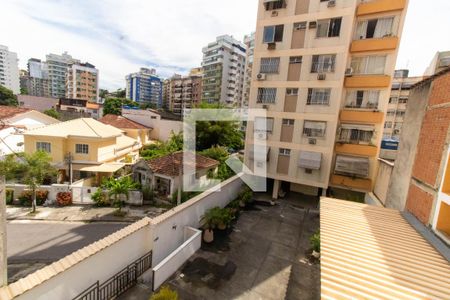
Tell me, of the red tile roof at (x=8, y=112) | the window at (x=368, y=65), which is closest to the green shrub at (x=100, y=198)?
the window at (x=368, y=65)

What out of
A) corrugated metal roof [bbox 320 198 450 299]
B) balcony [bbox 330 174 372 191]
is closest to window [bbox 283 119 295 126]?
balcony [bbox 330 174 372 191]

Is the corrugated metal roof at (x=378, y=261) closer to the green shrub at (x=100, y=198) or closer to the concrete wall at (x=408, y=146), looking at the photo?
the concrete wall at (x=408, y=146)

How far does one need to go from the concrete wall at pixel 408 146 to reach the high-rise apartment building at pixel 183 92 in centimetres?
7144

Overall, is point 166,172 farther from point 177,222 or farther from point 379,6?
point 379,6

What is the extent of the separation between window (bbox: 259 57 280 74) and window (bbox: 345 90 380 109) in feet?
19.7

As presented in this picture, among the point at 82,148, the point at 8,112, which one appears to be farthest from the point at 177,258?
the point at 8,112

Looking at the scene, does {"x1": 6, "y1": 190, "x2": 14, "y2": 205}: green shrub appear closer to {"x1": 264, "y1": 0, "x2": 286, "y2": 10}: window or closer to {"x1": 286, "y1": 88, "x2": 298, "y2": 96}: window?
{"x1": 286, "y1": 88, "x2": 298, "y2": 96}: window

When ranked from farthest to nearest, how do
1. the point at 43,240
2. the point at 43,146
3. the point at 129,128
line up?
1. the point at 129,128
2. the point at 43,146
3. the point at 43,240

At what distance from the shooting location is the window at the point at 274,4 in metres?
17.2

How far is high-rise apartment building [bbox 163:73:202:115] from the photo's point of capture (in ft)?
268

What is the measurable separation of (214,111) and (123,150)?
12.5 m

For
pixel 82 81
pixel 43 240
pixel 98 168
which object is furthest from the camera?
pixel 82 81

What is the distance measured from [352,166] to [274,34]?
12063 mm

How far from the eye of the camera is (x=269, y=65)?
18.3m
